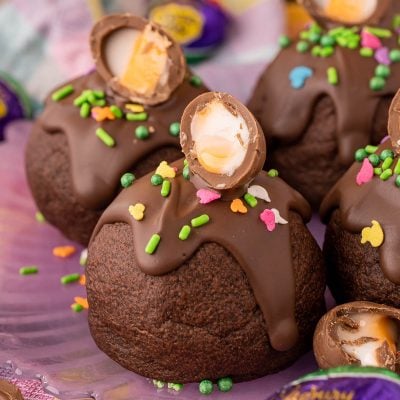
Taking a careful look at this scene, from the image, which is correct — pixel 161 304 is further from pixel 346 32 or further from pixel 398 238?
pixel 346 32

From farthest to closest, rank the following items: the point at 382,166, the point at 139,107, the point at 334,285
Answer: the point at 139,107 → the point at 334,285 → the point at 382,166

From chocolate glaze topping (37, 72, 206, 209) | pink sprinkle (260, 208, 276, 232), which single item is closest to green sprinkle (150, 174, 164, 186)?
pink sprinkle (260, 208, 276, 232)

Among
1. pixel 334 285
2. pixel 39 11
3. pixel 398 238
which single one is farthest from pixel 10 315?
pixel 39 11

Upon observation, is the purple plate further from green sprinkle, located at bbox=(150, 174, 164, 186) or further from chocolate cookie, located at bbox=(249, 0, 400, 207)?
green sprinkle, located at bbox=(150, 174, 164, 186)

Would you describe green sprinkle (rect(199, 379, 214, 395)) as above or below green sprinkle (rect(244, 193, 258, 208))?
below

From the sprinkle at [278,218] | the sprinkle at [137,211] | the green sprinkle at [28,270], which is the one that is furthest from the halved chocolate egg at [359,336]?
the green sprinkle at [28,270]

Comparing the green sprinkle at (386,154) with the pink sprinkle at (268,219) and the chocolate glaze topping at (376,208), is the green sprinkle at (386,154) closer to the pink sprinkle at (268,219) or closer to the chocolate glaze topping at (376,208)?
the chocolate glaze topping at (376,208)
